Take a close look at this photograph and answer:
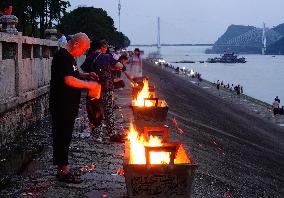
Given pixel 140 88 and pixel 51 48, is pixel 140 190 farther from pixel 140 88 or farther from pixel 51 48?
pixel 51 48

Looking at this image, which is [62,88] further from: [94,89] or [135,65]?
[135,65]

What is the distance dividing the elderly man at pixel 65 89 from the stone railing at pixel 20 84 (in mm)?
2838

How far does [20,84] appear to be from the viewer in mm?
11172

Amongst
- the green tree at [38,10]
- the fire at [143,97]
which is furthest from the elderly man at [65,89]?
the green tree at [38,10]

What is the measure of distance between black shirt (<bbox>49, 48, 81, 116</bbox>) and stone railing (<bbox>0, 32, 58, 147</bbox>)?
9.43 ft

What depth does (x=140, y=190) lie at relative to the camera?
596cm

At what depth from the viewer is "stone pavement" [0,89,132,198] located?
22.6ft

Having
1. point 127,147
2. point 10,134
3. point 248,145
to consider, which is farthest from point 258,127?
point 127,147

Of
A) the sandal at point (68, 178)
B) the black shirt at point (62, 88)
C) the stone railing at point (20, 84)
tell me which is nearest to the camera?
the black shirt at point (62, 88)

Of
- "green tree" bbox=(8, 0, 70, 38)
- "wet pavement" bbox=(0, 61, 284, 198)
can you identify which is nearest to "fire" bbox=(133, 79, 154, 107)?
"wet pavement" bbox=(0, 61, 284, 198)

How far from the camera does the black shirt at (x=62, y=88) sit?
6527 millimetres

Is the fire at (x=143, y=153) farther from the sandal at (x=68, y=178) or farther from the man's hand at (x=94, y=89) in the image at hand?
the sandal at (x=68, y=178)

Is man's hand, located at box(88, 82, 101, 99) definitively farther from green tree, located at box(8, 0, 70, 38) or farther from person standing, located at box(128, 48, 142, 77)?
green tree, located at box(8, 0, 70, 38)

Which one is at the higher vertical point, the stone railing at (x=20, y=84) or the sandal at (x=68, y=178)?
the stone railing at (x=20, y=84)
